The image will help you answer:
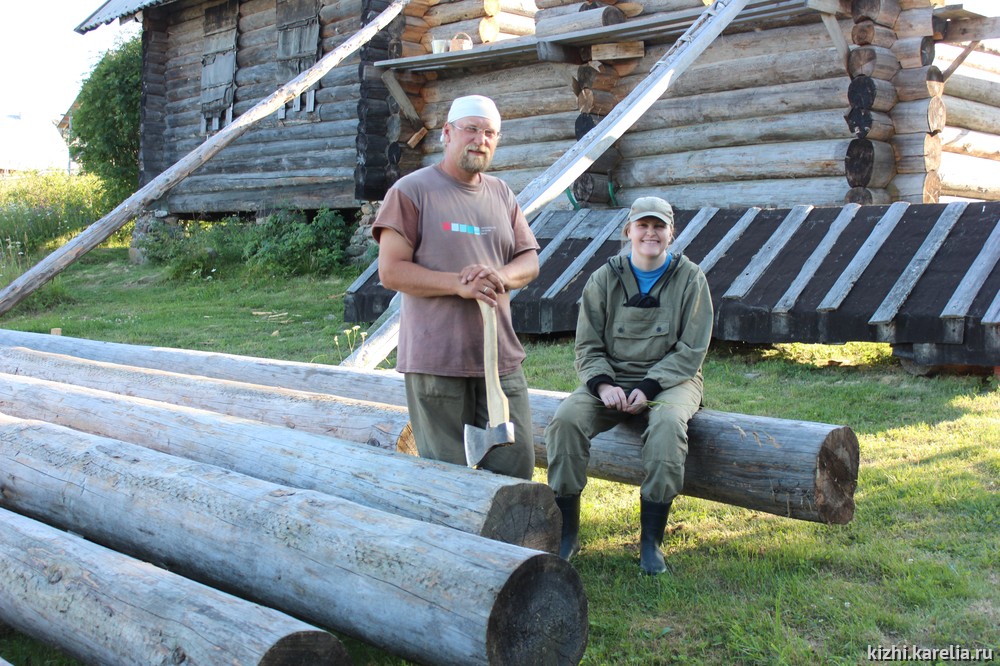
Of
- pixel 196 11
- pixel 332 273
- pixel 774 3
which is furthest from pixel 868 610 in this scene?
pixel 196 11

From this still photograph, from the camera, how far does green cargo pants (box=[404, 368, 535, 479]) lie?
373 cm

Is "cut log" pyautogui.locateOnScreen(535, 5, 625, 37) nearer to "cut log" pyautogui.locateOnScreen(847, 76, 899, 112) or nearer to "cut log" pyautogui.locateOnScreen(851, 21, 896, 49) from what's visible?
"cut log" pyautogui.locateOnScreen(851, 21, 896, 49)

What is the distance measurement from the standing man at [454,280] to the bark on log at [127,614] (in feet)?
3.65

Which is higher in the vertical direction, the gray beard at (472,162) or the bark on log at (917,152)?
the bark on log at (917,152)

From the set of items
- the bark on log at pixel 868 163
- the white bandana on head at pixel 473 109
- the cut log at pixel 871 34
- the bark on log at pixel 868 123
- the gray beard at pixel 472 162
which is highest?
the cut log at pixel 871 34

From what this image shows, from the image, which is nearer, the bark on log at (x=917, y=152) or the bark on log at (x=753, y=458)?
the bark on log at (x=753, y=458)

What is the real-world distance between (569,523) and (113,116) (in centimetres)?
1986

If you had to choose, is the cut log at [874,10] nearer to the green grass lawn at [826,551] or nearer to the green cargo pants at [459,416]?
the green grass lawn at [826,551]

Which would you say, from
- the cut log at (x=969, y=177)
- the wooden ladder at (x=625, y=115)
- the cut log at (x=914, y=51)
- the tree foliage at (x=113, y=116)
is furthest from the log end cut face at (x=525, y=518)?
the tree foliage at (x=113, y=116)

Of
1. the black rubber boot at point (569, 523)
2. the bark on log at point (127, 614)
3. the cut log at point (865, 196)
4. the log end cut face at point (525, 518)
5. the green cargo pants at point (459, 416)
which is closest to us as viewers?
the bark on log at point (127, 614)

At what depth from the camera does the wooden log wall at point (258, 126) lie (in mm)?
15289

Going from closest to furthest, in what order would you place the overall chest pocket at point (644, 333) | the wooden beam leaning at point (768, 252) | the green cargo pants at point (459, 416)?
1. the green cargo pants at point (459, 416)
2. the overall chest pocket at point (644, 333)
3. the wooden beam leaning at point (768, 252)

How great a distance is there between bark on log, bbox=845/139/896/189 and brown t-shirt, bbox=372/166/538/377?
6024 millimetres

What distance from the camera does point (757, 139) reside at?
980 centimetres
